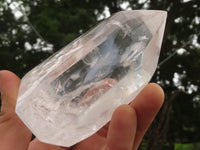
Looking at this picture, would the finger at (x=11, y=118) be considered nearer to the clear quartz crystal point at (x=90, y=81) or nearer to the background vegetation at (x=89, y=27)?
the clear quartz crystal point at (x=90, y=81)

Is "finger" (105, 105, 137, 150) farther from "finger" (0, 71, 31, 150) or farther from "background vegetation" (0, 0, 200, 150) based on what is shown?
"background vegetation" (0, 0, 200, 150)

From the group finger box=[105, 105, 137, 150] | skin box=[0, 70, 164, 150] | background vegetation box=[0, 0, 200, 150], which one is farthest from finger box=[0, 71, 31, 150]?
background vegetation box=[0, 0, 200, 150]

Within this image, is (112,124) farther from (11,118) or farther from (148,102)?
(11,118)

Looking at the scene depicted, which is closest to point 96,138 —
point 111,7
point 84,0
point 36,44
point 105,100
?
point 105,100

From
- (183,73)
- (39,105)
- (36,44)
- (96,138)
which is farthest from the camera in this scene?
(183,73)

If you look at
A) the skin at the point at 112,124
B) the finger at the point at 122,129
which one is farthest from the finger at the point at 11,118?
the finger at the point at 122,129

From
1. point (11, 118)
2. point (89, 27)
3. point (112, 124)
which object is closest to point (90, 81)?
point (112, 124)

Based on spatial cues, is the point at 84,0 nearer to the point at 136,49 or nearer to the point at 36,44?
the point at 36,44
